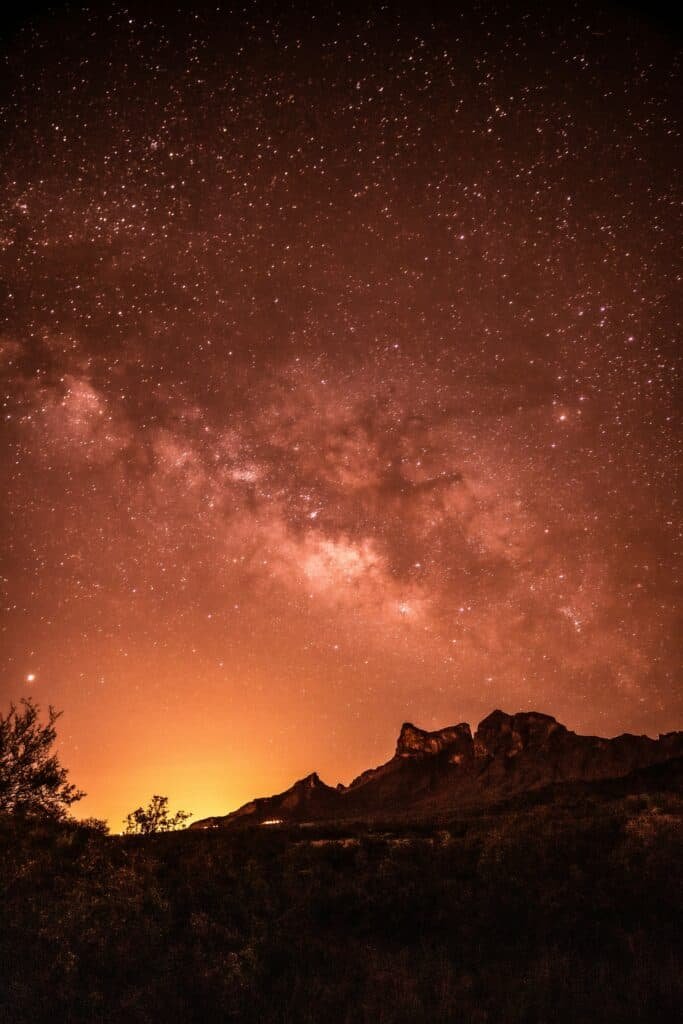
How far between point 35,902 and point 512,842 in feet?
33.4

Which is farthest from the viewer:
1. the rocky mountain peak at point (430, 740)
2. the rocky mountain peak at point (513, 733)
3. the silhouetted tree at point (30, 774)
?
the rocky mountain peak at point (430, 740)

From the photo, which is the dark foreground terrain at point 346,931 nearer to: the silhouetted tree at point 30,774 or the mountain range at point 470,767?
the silhouetted tree at point 30,774

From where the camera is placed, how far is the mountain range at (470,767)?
12469 cm

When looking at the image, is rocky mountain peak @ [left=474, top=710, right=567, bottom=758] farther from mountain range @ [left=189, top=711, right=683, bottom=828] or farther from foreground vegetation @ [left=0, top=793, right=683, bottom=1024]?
foreground vegetation @ [left=0, top=793, right=683, bottom=1024]

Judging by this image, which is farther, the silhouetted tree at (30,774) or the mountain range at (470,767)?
the mountain range at (470,767)

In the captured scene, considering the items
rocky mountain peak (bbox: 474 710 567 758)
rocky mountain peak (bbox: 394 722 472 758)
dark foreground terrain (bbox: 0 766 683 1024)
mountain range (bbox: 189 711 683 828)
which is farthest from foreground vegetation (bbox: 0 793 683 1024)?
rocky mountain peak (bbox: 394 722 472 758)

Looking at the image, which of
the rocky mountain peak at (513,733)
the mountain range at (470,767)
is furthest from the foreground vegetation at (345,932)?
the rocky mountain peak at (513,733)

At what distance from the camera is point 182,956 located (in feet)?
29.0

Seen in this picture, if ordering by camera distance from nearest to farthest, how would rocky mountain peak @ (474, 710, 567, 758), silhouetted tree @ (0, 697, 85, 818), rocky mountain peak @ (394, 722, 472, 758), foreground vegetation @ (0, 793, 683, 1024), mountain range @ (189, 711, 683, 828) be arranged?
1. foreground vegetation @ (0, 793, 683, 1024)
2. silhouetted tree @ (0, 697, 85, 818)
3. mountain range @ (189, 711, 683, 828)
4. rocky mountain peak @ (474, 710, 567, 758)
5. rocky mountain peak @ (394, 722, 472, 758)

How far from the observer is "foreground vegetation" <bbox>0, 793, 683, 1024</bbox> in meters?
7.80

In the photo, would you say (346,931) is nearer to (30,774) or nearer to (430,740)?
(30,774)

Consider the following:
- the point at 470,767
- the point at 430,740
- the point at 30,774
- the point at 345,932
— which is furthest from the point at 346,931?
the point at 430,740

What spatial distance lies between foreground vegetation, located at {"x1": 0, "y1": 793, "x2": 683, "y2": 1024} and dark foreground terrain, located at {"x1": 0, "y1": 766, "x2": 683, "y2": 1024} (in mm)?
Result: 30

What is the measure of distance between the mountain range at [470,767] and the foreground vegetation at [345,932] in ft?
372
